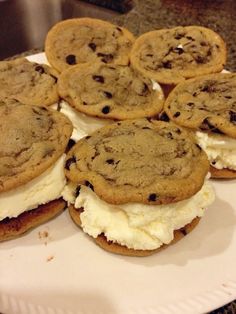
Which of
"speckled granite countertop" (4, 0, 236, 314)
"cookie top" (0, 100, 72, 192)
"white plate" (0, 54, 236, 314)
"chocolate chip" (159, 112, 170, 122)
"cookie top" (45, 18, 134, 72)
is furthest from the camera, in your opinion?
"speckled granite countertop" (4, 0, 236, 314)

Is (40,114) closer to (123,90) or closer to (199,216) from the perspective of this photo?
(123,90)

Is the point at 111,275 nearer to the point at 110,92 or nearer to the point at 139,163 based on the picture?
the point at 139,163

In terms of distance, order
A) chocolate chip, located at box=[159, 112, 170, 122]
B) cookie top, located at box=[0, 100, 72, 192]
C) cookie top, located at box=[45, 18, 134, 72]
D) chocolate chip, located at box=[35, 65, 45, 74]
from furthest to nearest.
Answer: cookie top, located at box=[45, 18, 134, 72], chocolate chip, located at box=[35, 65, 45, 74], chocolate chip, located at box=[159, 112, 170, 122], cookie top, located at box=[0, 100, 72, 192]

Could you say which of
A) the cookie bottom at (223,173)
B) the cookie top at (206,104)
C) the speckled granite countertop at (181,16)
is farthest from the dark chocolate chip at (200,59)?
the speckled granite countertop at (181,16)

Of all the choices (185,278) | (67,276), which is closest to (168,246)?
(185,278)

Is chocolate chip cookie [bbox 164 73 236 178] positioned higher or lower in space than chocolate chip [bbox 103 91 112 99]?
lower

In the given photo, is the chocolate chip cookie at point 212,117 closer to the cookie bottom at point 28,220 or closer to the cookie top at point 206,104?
the cookie top at point 206,104

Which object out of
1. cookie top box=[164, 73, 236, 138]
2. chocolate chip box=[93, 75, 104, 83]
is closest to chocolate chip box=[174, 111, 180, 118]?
cookie top box=[164, 73, 236, 138]

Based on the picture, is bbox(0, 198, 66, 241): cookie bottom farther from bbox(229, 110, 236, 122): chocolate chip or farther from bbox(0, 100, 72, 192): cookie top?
bbox(229, 110, 236, 122): chocolate chip
